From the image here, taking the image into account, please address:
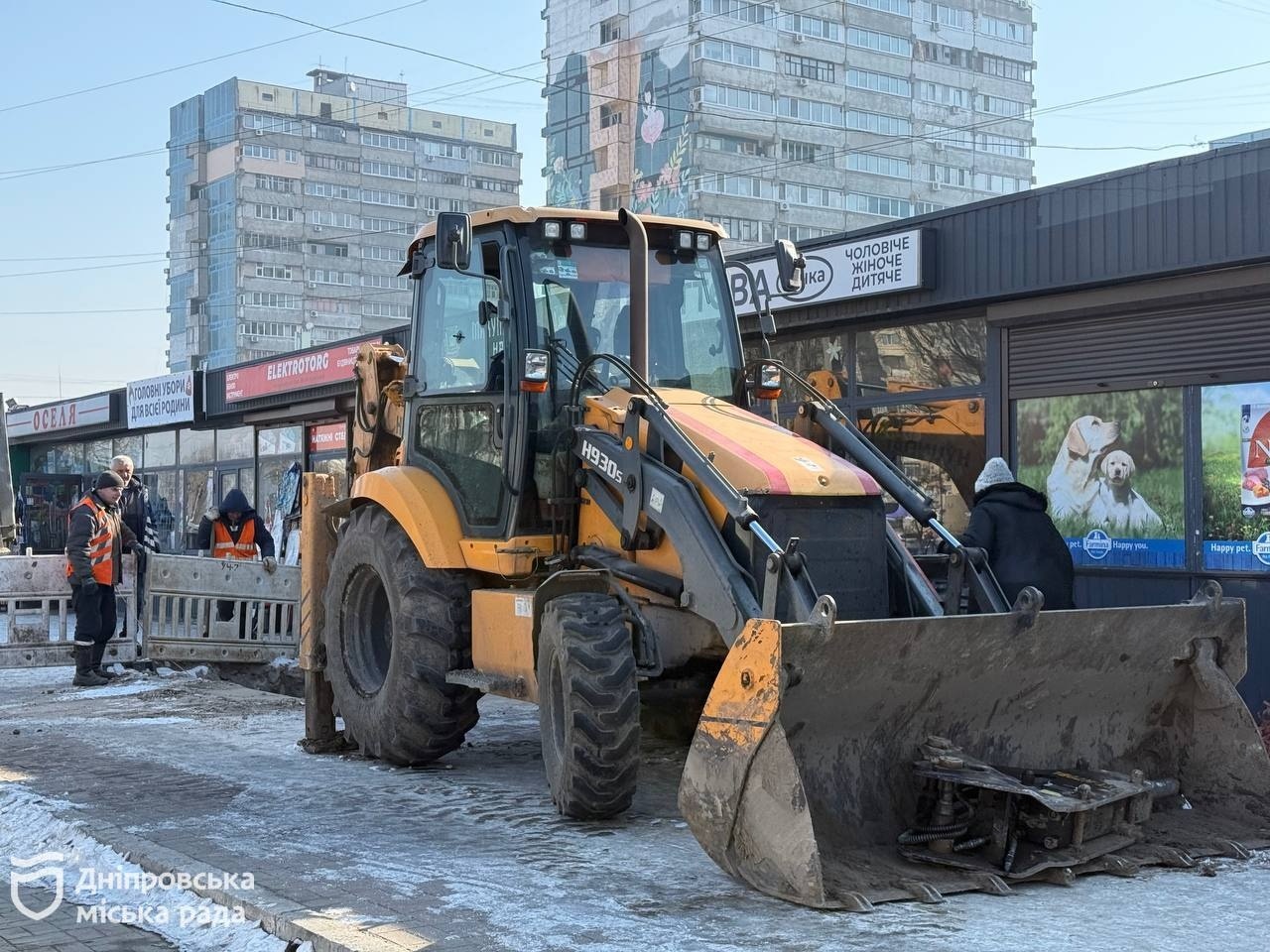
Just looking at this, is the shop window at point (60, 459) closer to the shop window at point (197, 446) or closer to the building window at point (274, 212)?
the shop window at point (197, 446)

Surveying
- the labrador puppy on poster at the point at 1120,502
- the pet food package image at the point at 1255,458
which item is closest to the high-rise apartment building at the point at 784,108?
the labrador puppy on poster at the point at 1120,502

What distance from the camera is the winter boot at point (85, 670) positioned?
1331 cm

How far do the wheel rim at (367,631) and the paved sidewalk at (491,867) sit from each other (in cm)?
54

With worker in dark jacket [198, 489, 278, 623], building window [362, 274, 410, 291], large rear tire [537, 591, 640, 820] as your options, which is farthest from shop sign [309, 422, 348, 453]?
building window [362, 274, 410, 291]

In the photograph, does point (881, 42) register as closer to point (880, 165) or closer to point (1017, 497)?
point (880, 165)

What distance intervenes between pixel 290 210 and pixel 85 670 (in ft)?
383

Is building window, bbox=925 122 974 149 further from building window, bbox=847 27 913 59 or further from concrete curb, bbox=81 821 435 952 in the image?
concrete curb, bbox=81 821 435 952

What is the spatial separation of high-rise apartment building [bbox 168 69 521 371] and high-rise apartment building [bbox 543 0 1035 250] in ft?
84.1

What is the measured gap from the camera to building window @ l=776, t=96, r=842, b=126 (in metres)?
106

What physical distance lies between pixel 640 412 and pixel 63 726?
18.6 feet

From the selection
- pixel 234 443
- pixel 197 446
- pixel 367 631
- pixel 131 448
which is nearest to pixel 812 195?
pixel 131 448

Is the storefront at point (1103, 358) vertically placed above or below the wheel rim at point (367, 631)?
above

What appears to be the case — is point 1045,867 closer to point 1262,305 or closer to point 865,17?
point 1262,305

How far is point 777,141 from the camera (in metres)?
106
